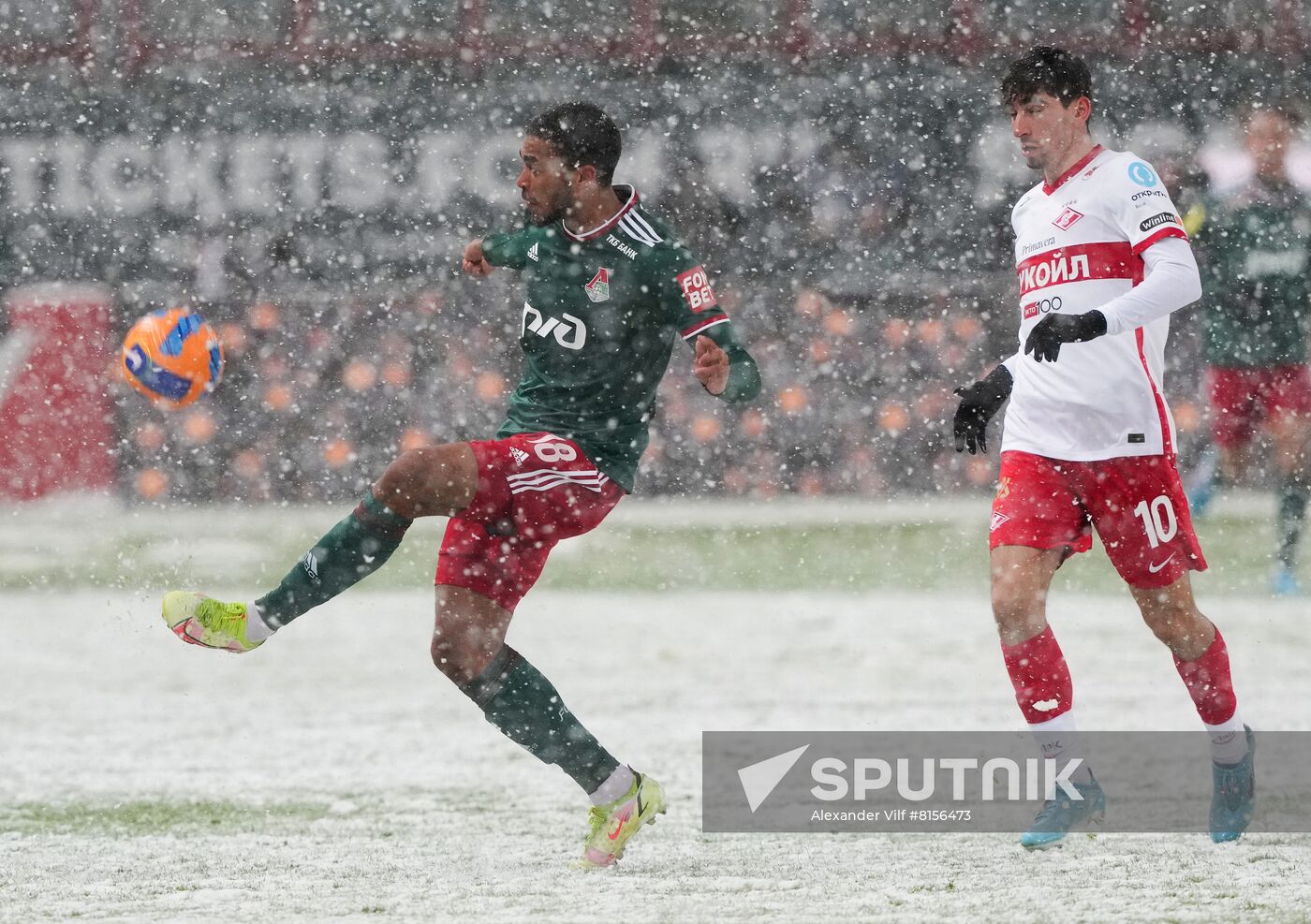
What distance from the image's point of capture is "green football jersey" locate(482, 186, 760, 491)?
398 cm

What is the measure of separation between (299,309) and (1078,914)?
7.69 meters

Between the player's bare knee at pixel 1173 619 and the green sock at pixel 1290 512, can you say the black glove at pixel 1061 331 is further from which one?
the green sock at pixel 1290 512

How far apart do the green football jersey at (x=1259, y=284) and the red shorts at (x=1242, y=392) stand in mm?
49

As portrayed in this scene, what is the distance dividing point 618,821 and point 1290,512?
454cm

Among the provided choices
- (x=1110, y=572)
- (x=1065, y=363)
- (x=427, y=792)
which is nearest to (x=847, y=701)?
(x=427, y=792)

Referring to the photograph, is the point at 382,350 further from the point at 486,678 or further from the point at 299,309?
the point at 486,678

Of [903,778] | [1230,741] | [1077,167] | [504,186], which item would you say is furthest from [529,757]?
[504,186]

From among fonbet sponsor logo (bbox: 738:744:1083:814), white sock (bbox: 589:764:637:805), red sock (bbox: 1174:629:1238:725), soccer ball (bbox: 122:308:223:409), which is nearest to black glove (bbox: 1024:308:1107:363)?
red sock (bbox: 1174:629:1238:725)

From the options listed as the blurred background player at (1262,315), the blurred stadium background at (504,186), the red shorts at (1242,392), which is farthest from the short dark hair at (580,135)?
the blurred stadium background at (504,186)

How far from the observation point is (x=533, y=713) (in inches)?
153

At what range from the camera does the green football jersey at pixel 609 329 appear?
3979 millimetres

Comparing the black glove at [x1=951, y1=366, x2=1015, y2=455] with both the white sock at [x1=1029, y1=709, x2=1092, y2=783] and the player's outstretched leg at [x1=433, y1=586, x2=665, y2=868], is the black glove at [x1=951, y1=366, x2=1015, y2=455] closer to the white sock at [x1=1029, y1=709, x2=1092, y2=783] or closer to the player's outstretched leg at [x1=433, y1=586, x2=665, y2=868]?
the white sock at [x1=1029, y1=709, x2=1092, y2=783]

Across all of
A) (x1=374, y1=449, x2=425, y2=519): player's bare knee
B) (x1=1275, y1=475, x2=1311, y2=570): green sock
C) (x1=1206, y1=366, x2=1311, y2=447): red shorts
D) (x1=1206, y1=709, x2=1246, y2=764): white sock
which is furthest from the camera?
(x1=1206, y1=366, x2=1311, y2=447): red shorts

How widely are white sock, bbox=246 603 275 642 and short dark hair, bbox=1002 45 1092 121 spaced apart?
205cm
